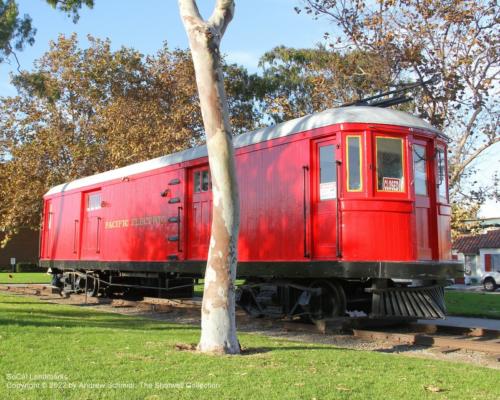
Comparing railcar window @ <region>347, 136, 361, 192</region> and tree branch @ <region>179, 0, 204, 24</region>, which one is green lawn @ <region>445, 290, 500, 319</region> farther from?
tree branch @ <region>179, 0, 204, 24</region>

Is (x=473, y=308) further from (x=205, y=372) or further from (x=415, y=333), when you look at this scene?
(x=205, y=372)

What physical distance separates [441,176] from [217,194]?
4.64 meters

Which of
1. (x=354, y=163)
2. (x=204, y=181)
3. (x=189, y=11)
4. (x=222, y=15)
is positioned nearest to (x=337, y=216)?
(x=354, y=163)

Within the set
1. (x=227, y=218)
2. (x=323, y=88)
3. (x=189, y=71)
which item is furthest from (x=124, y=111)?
(x=227, y=218)

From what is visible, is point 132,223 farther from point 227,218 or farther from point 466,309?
point 466,309

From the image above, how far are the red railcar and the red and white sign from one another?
0.05 feet

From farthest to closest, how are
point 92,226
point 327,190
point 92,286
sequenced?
1. point 92,286
2. point 92,226
3. point 327,190

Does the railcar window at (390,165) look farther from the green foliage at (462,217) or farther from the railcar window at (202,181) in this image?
the green foliage at (462,217)

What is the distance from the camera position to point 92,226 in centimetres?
1703

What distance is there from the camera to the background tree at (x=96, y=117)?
2612cm

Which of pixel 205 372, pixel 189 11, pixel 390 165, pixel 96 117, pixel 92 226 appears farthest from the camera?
pixel 96 117

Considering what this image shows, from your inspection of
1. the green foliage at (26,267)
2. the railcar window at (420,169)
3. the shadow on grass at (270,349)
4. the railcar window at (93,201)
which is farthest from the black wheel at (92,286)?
the green foliage at (26,267)

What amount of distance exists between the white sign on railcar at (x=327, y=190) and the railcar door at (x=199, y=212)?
3095 mm

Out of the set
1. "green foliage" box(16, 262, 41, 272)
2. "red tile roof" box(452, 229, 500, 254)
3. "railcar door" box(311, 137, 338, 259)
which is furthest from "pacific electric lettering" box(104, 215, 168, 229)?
"green foliage" box(16, 262, 41, 272)
